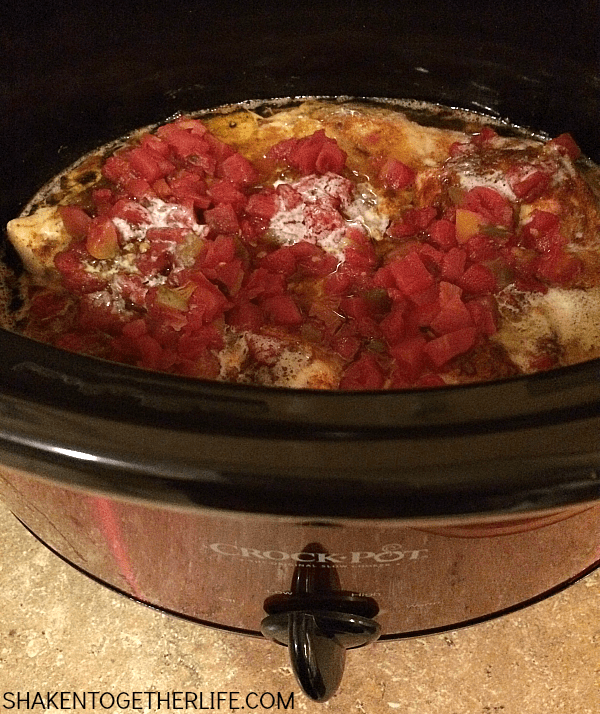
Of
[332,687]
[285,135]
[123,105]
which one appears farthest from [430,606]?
[123,105]

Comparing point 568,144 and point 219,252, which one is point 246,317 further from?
point 568,144

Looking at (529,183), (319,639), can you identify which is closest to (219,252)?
(529,183)

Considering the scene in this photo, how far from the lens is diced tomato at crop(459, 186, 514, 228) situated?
115 cm

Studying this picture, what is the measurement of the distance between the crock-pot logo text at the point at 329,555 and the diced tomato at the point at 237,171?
2.60 feet

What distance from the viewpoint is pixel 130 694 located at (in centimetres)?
89

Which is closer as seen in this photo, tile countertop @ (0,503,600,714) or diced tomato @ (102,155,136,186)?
tile countertop @ (0,503,600,714)

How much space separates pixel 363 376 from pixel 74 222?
0.57 metres

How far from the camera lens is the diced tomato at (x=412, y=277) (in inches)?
41.3

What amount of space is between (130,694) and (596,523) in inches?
23.5

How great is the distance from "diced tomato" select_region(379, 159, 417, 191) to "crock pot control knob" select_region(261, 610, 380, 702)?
0.78 m

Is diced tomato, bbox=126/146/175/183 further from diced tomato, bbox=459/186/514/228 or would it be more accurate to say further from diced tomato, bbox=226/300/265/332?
diced tomato, bbox=459/186/514/228

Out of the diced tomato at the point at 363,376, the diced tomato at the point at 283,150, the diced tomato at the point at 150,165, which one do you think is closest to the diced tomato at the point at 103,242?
the diced tomato at the point at 150,165

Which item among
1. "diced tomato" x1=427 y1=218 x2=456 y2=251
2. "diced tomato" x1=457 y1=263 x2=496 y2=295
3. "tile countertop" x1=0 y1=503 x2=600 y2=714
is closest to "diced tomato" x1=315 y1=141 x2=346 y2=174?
"diced tomato" x1=427 y1=218 x2=456 y2=251

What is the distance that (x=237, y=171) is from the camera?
1.25 metres
